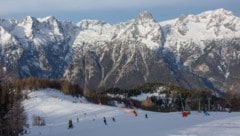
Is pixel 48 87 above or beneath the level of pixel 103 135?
above

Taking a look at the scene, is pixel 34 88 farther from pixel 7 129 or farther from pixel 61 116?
pixel 7 129

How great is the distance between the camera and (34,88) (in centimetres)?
16350

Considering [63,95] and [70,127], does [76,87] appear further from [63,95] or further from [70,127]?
[70,127]

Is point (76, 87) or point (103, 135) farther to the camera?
point (76, 87)

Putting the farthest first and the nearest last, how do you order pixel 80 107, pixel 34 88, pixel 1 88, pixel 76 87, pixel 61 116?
pixel 76 87 → pixel 34 88 → pixel 80 107 → pixel 61 116 → pixel 1 88

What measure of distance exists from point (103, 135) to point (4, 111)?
9.30 meters

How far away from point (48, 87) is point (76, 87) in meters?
14.6

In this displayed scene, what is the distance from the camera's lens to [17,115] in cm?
5275

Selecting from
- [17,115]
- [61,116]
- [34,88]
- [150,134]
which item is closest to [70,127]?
[17,115]

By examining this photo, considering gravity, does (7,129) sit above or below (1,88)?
below

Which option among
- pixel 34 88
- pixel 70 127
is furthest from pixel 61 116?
pixel 34 88

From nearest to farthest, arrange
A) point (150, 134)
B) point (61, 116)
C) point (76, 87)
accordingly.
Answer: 1. point (150, 134)
2. point (61, 116)
3. point (76, 87)

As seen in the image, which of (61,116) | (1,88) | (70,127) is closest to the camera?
(1,88)

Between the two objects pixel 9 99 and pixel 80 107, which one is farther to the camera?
pixel 80 107
